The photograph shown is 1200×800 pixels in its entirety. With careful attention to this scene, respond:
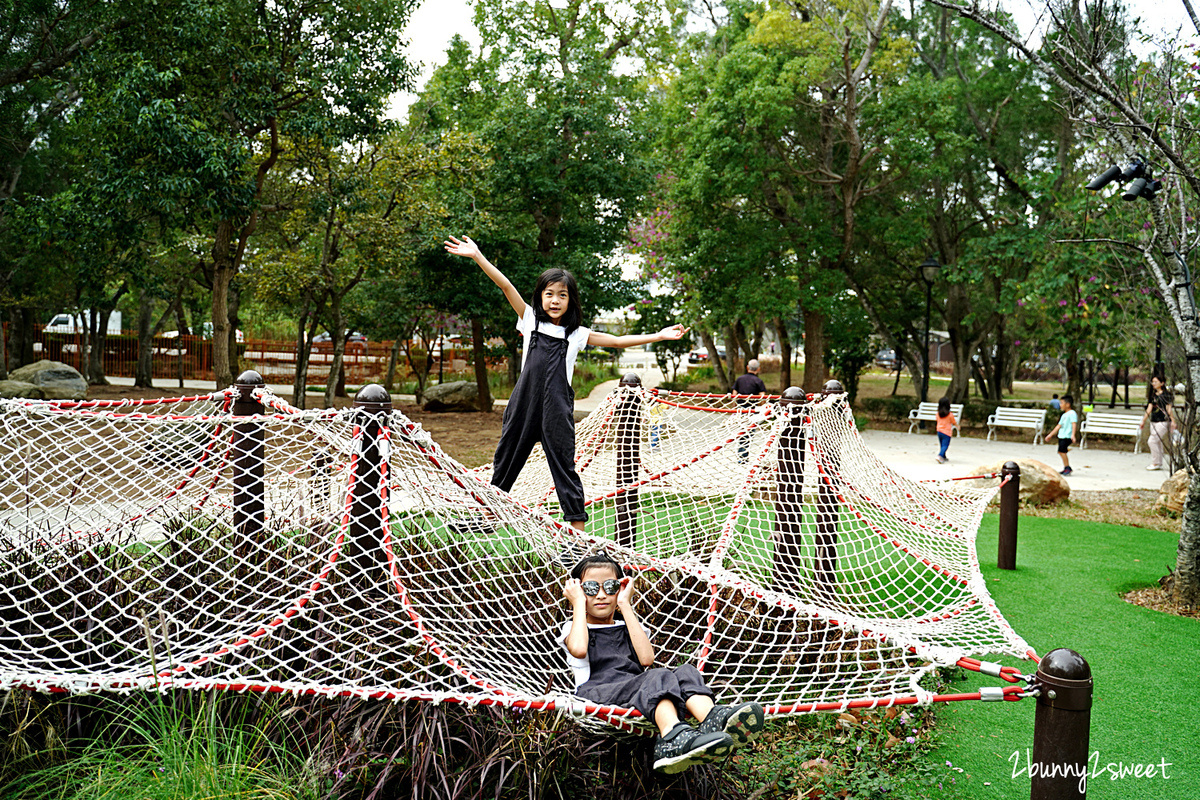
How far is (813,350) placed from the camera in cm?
1340

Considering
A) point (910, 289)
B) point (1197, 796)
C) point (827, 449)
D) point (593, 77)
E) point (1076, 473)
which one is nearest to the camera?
point (1197, 796)

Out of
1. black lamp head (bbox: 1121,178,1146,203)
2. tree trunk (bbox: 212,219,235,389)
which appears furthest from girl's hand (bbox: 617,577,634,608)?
tree trunk (bbox: 212,219,235,389)

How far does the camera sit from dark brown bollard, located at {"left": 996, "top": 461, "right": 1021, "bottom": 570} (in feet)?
15.7

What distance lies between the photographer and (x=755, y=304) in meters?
12.1

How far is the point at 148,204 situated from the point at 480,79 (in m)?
7.14

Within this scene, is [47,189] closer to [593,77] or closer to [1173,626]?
[593,77]

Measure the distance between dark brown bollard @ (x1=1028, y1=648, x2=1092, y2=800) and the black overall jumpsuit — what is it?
198 cm

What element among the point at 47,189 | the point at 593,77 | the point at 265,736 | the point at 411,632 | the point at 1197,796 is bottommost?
the point at 1197,796

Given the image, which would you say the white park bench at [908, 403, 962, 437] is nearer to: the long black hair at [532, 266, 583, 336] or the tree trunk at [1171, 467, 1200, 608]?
the tree trunk at [1171, 467, 1200, 608]

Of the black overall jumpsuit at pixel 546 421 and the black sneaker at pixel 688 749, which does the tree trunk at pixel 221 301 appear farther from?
the black sneaker at pixel 688 749

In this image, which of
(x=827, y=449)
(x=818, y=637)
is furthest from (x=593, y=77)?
(x=818, y=637)

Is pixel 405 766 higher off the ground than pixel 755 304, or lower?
lower

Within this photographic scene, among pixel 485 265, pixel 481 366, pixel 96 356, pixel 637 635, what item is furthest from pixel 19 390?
pixel 637 635

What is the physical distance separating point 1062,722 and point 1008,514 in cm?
367
